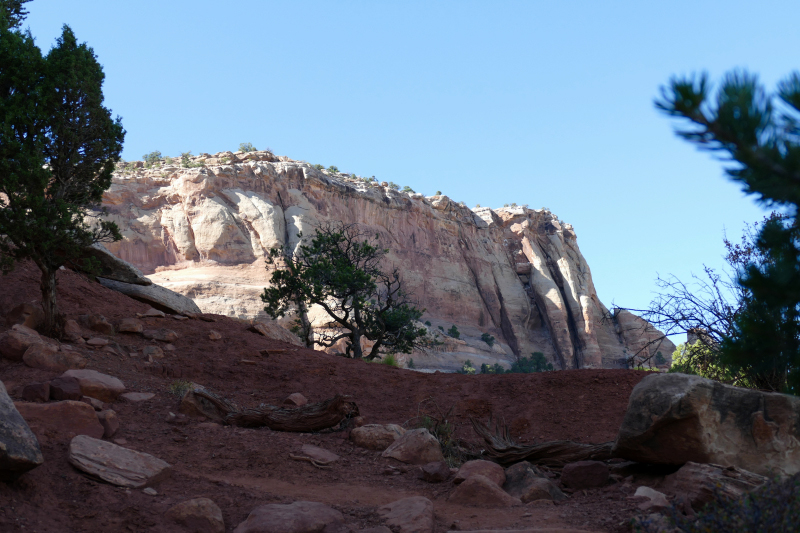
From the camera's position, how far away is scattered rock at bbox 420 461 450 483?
6.75 metres

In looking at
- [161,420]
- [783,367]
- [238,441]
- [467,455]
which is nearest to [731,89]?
[783,367]

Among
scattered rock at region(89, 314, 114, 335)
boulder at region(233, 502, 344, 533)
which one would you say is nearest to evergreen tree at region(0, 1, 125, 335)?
scattered rock at region(89, 314, 114, 335)

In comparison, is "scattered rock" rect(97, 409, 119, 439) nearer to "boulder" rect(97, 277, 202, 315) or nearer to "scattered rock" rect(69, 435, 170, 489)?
"scattered rock" rect(69, 435, 170, 489)

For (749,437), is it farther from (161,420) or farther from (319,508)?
(161,420)

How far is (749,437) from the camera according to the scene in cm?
589

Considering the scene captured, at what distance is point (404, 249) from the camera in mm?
66812

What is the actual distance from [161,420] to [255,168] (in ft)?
165

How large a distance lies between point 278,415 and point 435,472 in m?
2.84

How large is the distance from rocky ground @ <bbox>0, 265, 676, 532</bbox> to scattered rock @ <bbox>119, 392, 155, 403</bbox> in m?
0.06

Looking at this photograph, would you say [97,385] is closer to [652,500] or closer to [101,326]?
[101,326]

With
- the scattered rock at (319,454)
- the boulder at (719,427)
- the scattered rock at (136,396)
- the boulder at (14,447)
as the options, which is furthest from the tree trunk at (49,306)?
the boulder at (719,427)

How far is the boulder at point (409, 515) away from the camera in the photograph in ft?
16.1

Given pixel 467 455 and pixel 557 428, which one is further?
pixel 557 428

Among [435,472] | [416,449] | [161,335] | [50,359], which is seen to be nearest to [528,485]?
[435,472]
